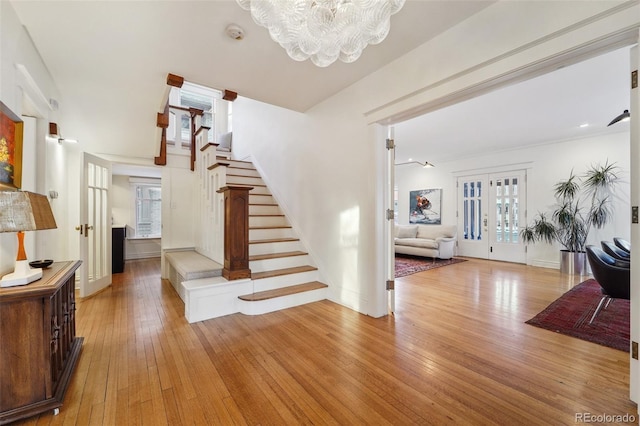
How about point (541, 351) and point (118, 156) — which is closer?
point (541, 351)

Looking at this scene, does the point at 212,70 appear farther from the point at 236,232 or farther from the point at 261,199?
the point at 261,199

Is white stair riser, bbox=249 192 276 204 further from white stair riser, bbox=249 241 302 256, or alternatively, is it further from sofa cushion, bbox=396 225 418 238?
sofa cushion, bbox=396 225 418 238

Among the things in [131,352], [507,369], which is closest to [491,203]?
[507,369]

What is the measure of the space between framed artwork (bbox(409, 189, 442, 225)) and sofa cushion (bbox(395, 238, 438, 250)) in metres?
1.21

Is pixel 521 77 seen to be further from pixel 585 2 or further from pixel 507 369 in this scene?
pixel 507 369

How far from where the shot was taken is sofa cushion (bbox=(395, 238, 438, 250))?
6104mm

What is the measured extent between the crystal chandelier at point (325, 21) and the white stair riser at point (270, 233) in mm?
2809

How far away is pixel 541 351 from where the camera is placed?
2.07 meters

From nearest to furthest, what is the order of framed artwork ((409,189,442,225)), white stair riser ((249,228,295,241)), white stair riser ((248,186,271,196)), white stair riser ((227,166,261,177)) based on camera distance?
1. white stair riser ((249,228,295,241))
2. white stair riser ((248,186,271,196))
3. white stair riser ((227,166,261,177))
4. framed artwork ((409,189,442,225))

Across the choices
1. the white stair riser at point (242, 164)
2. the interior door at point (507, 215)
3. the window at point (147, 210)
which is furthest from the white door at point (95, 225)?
the interior door at point (507, 215)

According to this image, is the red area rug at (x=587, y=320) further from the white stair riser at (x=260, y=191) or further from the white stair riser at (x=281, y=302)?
the white stair riser at (x=260, y=191)

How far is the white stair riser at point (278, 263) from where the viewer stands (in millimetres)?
3371

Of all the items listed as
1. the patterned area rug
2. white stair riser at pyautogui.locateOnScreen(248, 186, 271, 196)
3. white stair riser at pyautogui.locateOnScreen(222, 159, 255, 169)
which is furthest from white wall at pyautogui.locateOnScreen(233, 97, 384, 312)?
the patterned area rug

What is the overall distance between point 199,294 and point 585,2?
358 centimetres
